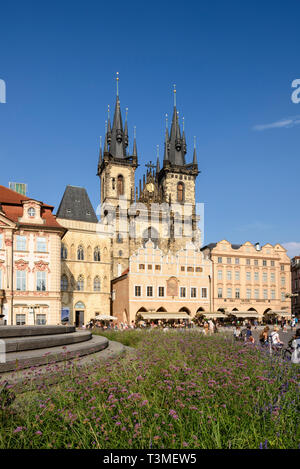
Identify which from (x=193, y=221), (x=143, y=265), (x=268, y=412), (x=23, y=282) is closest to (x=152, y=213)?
(x=193, y=221)

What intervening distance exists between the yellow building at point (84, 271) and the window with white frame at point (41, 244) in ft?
45.4

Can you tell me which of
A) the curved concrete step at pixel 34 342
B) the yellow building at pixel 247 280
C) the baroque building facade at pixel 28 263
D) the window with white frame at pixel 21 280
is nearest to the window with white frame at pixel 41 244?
the baroque building facade at pixel 28 263

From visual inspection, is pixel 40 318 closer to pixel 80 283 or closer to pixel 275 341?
pixel 80 283

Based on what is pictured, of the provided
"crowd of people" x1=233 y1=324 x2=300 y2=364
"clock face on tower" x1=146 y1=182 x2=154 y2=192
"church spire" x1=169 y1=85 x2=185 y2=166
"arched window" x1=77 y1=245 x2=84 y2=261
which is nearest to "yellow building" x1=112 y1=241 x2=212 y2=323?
"arched window" x1=77 y1=245 x2=84 y2=261

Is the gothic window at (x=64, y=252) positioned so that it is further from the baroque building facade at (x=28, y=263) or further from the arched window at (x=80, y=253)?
the baroque building facade at (x=28, y=263)

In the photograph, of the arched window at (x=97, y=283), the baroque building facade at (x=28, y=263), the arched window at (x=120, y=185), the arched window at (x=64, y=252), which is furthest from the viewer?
the arched window at (x=120, y=185)

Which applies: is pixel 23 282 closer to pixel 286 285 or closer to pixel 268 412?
pixel 268 412

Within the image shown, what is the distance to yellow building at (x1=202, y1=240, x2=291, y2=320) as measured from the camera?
59125mm

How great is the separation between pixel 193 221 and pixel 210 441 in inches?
2754

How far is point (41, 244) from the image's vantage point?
1430 inches

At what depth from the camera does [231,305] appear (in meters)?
59.3

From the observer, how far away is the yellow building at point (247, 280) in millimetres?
59125

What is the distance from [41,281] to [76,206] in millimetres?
24472

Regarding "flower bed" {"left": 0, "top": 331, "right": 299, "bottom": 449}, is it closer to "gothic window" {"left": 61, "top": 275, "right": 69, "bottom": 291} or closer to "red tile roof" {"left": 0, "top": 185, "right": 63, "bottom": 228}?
"red tile roof" {"left": 0, "top": 185, "right": 63, "bottom": 228}
